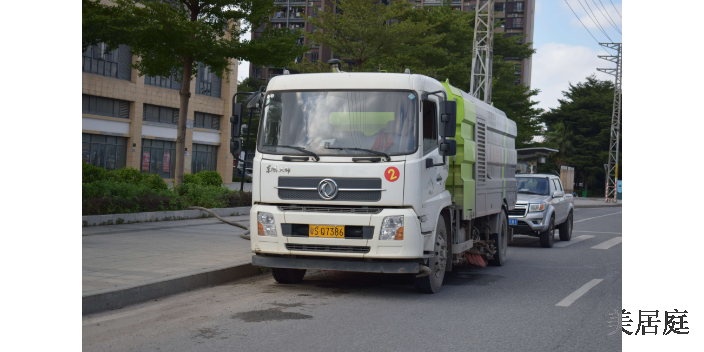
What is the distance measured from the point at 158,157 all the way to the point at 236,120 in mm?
35573

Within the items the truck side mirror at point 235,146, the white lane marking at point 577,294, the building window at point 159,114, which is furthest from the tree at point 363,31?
the truck side mirror at point 235,146

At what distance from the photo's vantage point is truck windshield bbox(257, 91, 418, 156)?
25.5 feet

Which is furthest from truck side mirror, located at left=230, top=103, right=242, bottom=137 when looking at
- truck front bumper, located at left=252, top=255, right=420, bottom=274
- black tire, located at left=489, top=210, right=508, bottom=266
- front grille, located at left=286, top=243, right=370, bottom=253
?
black tire, located at left=489, top=210, right=508, bottom=266

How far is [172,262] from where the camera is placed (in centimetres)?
936

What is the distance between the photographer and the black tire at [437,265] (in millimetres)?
8227

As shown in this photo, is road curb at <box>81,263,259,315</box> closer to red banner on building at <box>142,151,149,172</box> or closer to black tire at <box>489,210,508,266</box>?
black tire at <box>489,210,508,266</box>

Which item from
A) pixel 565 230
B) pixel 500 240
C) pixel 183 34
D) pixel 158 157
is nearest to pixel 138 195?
pixel 183 34

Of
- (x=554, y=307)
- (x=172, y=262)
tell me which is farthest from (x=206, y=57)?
(x=554, y=307)

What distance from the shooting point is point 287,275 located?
8938 mm

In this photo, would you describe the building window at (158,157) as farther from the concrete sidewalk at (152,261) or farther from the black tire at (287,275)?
the black tire at (287,275)

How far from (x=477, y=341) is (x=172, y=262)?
5054 mm

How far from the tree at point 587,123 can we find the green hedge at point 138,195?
185 ft

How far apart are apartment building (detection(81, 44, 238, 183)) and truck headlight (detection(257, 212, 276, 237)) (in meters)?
26.6

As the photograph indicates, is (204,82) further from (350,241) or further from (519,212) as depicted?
(350,241)
